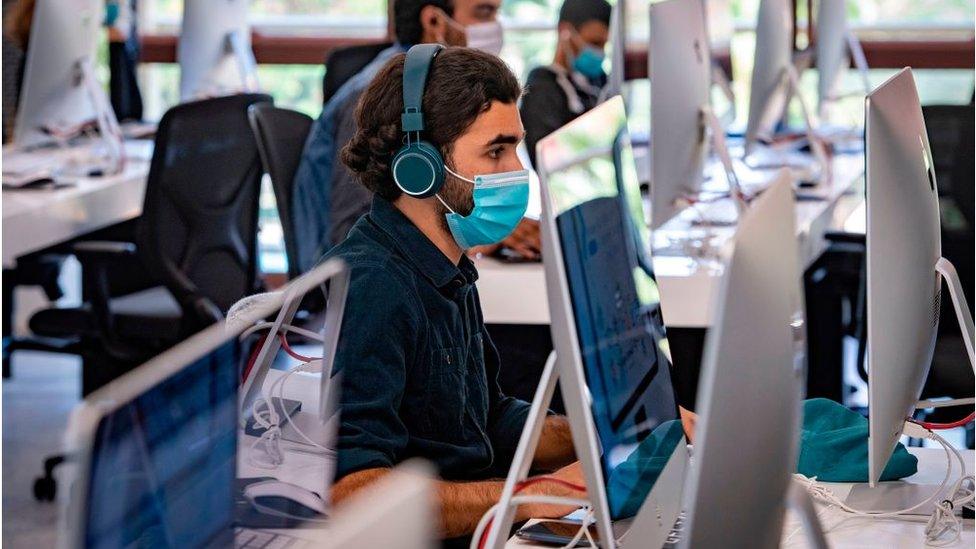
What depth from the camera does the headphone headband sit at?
5.21ft

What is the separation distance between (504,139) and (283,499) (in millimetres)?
864

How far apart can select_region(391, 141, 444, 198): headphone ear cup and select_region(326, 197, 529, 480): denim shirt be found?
4cm

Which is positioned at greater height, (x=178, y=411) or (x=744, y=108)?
(x=178, y=411)

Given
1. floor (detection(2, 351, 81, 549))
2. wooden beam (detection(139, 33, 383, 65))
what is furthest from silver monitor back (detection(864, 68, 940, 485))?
wooden beam (detection(139, 33, 383, 65))

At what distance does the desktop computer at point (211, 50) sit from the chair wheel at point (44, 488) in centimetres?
135

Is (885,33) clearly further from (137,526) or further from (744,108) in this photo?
(137,526)

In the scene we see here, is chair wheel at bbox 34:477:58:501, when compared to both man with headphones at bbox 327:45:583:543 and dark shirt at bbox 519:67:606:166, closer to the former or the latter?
dark shirt at bbox 519:67:606:166

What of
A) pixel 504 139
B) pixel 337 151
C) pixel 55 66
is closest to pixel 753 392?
pixel 504 139

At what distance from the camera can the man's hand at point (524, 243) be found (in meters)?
2.62

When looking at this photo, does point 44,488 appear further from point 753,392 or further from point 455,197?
point 753,392

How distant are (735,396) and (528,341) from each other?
1.78 metres

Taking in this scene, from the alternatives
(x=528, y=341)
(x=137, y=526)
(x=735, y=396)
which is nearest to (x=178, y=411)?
(x=137, y=526)

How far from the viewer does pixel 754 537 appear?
0.94m

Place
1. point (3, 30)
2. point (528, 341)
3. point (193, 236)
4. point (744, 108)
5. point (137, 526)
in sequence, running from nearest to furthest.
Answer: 1. point (137, 526)
2. point (528, 341)
3. point (193, 236)
4. point (3, 30)
5. point (744, 108)
